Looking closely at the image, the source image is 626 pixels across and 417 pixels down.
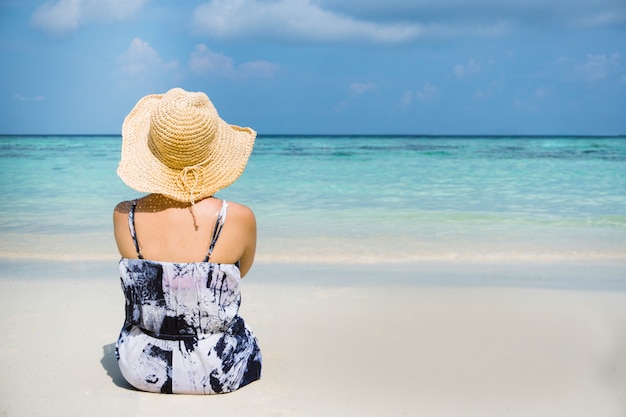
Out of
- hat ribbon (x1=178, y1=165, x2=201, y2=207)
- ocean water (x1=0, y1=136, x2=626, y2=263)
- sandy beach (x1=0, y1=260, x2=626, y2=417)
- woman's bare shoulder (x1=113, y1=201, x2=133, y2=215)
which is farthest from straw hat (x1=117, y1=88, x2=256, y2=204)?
ocean water (x1=0, y1=136, x2=626, y2=263)

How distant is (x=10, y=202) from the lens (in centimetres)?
1044

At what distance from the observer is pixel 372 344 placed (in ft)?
11.6

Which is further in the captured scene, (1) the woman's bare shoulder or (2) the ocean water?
(2) the ocean water

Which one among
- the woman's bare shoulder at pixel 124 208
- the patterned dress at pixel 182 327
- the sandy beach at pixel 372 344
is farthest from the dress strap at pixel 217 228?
the sandy beach at pixel 372 344

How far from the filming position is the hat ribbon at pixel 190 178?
2.54 meters

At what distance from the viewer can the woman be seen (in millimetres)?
2531

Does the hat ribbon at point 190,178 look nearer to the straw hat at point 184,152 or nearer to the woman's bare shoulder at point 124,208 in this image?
the straw hat at point 184,152

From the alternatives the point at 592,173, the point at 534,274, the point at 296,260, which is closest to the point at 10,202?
the point at 296,260

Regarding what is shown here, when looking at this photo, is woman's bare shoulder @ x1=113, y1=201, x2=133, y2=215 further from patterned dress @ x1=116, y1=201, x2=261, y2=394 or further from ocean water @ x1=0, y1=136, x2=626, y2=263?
ocean water @ x1=0, y1=136, x2=626, y2=263

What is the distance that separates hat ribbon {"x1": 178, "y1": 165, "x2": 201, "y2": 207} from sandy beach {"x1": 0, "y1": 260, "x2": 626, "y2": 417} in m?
0.86

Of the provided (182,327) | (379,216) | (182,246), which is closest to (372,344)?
(182,327)

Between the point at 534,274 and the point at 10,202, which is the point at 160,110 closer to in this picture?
the point at 534,274

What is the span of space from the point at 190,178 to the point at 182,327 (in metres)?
0.59

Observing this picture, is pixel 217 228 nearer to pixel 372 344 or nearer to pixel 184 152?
pixel 184 152
